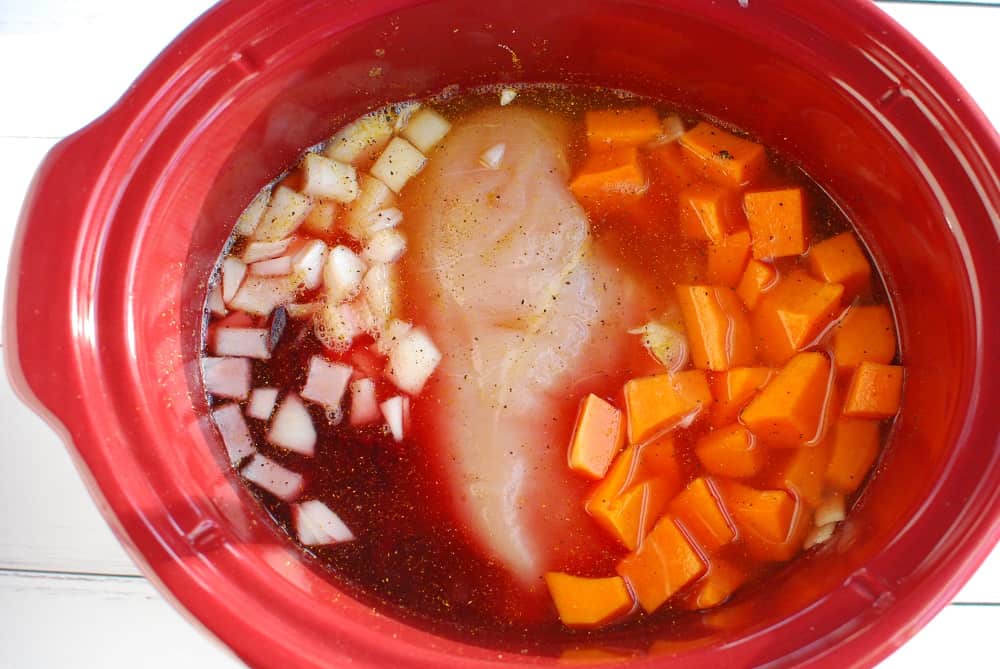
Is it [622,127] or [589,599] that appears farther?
[622,127]

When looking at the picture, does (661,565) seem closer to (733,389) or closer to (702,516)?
(702,516)

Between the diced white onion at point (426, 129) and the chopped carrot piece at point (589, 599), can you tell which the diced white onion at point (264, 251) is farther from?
the chopped carrot piece at point (589, 599)

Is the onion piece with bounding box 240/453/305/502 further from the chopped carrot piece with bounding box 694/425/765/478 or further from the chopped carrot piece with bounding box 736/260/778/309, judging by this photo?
the chopped carrot piece with bounding box 736/260/778/309

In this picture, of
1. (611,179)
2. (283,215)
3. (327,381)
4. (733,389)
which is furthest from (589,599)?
(283,215)

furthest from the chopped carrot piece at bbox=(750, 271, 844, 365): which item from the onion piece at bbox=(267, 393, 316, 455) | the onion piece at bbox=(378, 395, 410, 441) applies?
the onion piece at bbox=(267, 393, 316, 455)

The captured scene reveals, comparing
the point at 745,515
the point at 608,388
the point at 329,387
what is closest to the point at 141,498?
the point at 329,387

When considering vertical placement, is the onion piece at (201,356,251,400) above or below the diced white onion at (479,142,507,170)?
below

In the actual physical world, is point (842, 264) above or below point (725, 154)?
below
